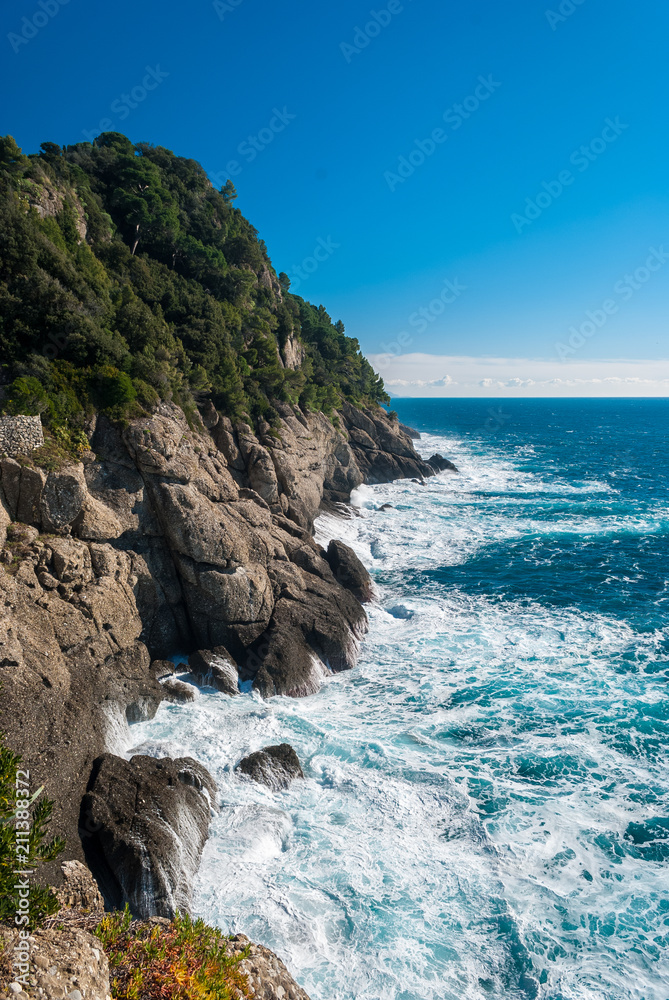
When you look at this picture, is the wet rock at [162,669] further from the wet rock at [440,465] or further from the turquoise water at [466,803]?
the wet rock at [440,465]

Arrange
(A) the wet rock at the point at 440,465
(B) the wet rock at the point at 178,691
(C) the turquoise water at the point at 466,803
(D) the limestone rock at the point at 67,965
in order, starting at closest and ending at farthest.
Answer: (D) the limestone rock at the point at 67,965 → (C) the turquoise water at the point at 466,803 → (B) the wet rock at the point at 178,691 → (A) the wet rock at the point at 440,465

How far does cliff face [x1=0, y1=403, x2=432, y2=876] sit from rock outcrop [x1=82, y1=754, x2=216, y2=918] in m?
0.49

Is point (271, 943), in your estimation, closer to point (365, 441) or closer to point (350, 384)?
point (365, 441)

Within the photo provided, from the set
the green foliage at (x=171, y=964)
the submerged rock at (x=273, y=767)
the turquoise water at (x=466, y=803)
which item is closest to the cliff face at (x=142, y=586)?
the turquoise water at (x=466, y=803)

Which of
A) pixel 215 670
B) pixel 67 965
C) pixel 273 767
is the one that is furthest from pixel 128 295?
pixel 67 965

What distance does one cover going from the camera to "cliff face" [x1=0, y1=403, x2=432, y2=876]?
15023 millimetres

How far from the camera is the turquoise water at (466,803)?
1217cm

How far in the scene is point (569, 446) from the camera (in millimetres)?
99125

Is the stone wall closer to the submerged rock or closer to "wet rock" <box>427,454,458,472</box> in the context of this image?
the submerged rock

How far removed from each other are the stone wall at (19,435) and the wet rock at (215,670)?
35.2 feet

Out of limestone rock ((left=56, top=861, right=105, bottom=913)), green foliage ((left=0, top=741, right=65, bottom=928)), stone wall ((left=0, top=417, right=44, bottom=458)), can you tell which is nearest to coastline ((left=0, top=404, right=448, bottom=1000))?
limestone rock ((left=56, top=861, right=105, bottom=913))

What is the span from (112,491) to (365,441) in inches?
1769

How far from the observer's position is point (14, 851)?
7.24 m

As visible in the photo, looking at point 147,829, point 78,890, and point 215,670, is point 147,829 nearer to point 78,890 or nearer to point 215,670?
point 78,890
